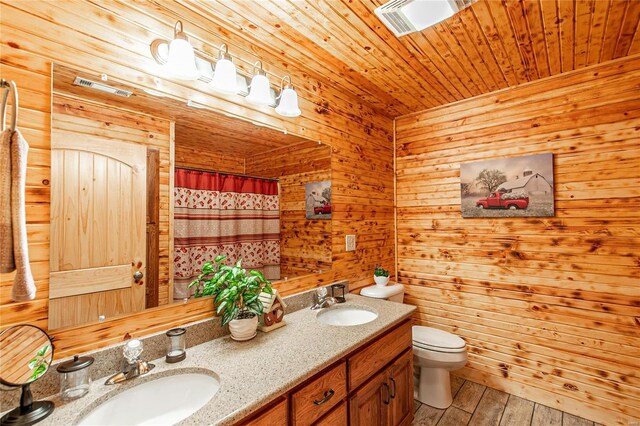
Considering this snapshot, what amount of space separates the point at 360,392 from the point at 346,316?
0.57 m

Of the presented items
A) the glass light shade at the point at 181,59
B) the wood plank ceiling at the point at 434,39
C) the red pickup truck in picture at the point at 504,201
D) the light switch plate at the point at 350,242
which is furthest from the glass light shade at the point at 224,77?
the red pickup truck in picture at the point at 504,201

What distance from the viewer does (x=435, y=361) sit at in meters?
2.11

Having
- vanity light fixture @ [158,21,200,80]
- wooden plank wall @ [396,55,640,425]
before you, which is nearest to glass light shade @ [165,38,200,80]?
vanity light fixture @ [158,21,200,80]

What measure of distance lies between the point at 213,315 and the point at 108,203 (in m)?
0.72

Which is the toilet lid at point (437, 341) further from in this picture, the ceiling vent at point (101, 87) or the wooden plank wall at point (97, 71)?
the ceiling vent at point (101, 87)

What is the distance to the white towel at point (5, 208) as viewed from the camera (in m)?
0.77

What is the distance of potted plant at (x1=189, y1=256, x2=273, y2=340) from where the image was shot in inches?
55.4

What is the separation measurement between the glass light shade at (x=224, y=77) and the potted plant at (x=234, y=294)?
0.91m

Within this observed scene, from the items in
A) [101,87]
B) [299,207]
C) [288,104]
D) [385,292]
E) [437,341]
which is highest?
[288,104]

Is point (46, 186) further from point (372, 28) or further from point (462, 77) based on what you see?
point (462, 77)

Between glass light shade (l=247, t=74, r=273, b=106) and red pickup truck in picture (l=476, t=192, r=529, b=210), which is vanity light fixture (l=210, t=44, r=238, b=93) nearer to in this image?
glass light shade (l=247, t=74, r=273, b=106)

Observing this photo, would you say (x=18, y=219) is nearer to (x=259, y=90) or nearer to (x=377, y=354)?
(x=259, y=90)

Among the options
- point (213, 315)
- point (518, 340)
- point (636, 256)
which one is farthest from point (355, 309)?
point (636, 256)

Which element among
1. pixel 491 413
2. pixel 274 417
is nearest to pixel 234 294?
pixel 274 417
